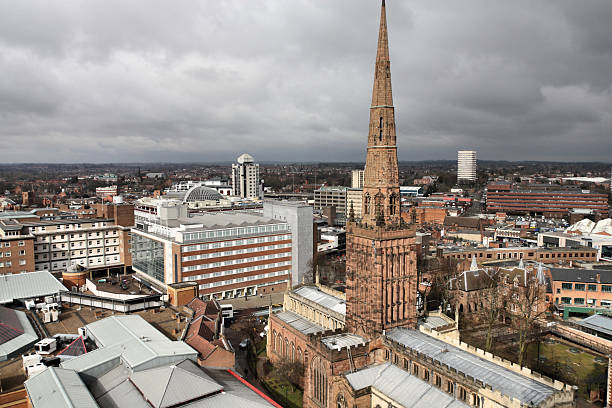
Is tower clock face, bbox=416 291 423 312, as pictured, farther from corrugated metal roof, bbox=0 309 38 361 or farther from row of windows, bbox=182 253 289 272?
corrugated metal roof, bbox=0 309 38 361

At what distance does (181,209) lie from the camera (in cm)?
10506

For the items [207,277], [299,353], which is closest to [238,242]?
[207,277]

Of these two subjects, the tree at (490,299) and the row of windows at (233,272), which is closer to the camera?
the tree at (490,299)

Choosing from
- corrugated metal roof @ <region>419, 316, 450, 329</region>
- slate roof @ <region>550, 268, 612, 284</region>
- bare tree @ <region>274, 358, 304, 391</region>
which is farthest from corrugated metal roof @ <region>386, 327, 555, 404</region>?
slate roof @ <region>550, 268, 612, 284</region>

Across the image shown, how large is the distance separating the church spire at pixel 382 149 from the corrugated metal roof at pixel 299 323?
20.6 meters

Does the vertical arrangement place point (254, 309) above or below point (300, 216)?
below

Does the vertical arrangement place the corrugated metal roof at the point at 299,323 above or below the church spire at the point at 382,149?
below

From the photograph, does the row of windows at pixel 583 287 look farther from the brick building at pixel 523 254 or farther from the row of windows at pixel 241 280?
the row of windows at pixel 241 280

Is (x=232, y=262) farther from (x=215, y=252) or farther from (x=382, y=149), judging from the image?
(x=382, y=149)

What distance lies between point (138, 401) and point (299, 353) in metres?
25.8

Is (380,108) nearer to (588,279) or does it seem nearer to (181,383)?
(181,383)

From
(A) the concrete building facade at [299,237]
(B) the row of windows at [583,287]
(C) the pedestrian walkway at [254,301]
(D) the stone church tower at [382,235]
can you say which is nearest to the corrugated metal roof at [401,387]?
(D) the stone church tower at [382,235]

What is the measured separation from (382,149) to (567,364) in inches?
1692

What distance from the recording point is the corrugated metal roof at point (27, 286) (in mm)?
61625
